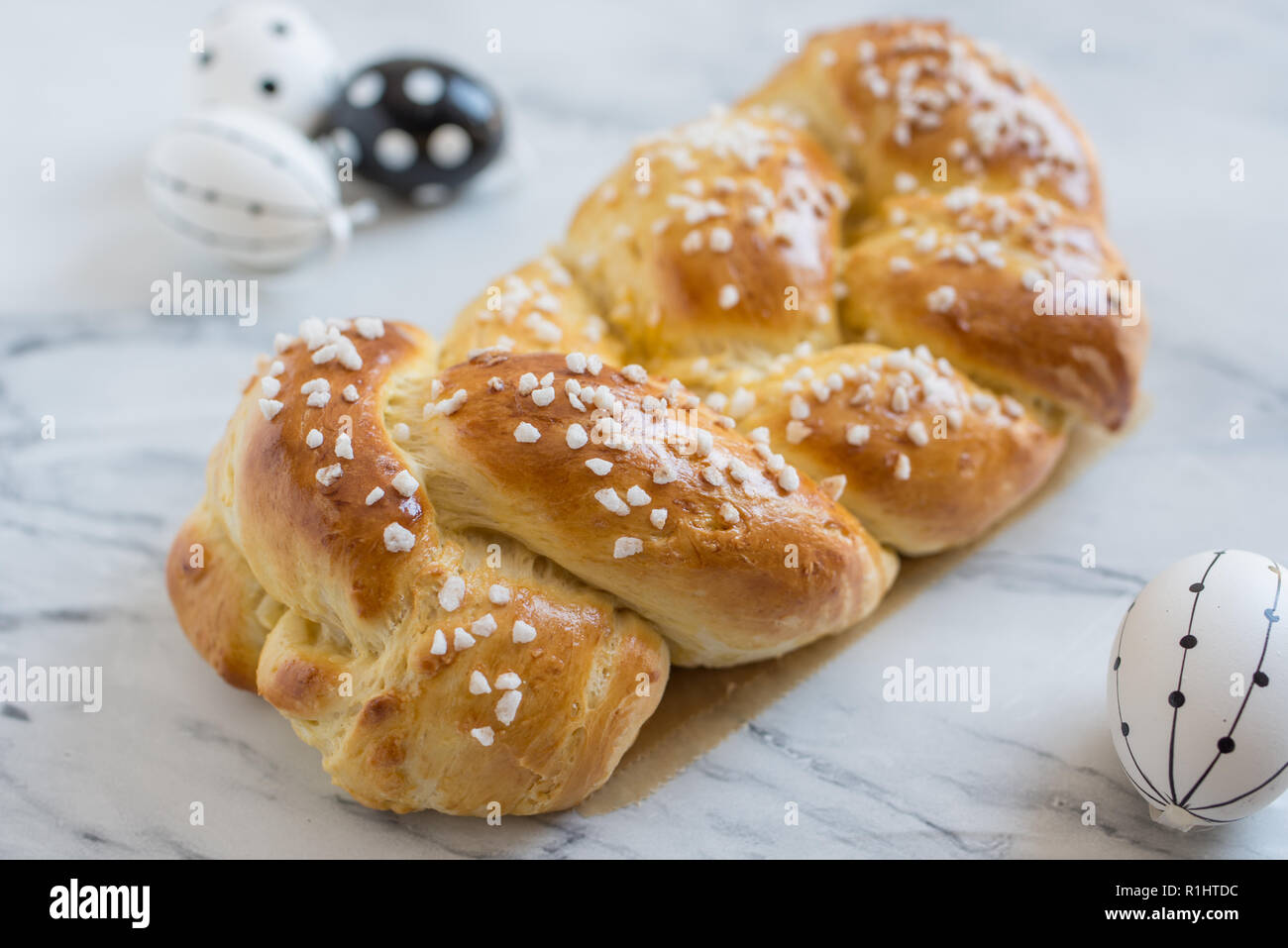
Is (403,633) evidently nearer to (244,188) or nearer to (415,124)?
(244,188)

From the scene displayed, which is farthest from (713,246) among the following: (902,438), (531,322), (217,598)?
(217,598)

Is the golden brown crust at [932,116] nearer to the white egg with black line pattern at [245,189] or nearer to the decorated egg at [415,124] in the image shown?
the decorated egg at [415,124]

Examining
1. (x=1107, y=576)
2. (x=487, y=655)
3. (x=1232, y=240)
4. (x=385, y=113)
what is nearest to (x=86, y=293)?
(x=385, y=113)

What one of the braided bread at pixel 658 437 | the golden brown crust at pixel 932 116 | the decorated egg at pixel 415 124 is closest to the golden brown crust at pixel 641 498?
the braided bread at pixel 658 437

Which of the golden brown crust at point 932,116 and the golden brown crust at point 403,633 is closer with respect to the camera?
the golden brown crust at point 403,633

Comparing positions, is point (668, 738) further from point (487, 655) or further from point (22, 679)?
point (22, 679)

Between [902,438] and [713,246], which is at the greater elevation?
[713,246]

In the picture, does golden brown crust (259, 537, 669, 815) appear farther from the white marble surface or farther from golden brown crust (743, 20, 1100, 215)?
golden brown crust (743, 20, 1100, 215)
